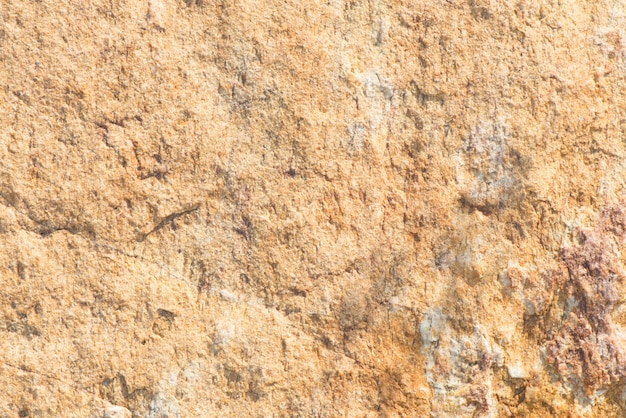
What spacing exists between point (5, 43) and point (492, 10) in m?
1.28

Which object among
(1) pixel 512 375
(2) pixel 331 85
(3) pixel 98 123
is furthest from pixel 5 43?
(1) pixel 512 375

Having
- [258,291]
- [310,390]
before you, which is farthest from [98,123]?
[310,390]

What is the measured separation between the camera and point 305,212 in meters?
1.99

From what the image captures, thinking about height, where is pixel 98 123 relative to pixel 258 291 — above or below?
above

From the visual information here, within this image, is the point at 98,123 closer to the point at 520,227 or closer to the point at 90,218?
the point at 90,218

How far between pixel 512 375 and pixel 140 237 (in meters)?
1.06

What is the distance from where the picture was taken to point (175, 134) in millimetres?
1966

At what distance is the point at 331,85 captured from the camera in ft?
6.56

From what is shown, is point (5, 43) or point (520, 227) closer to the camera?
point (5, 43)

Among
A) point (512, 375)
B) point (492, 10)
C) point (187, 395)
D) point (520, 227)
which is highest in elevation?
point (492, 10)

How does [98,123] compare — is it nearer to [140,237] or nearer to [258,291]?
[140,237]

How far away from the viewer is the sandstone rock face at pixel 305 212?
192 cm

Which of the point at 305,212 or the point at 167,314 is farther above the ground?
the point at 305,212

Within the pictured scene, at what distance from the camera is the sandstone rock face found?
1918 millimetres
